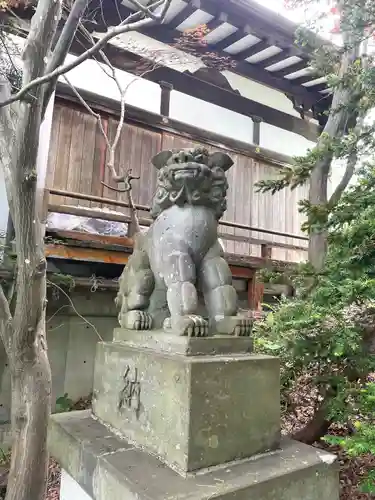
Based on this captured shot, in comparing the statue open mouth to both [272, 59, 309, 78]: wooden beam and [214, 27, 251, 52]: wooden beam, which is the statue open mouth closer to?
[214, 27, 251, 52]: wooden beam

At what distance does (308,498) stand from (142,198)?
4.66 m

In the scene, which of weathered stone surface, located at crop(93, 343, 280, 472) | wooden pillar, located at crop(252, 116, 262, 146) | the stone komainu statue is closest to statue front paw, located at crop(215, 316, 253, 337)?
the stone komainu statue

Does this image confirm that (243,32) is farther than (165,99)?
No

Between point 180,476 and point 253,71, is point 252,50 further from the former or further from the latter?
point 180,476

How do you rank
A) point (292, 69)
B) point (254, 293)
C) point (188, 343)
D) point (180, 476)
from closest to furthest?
point (180, 476), point (188, 343), point (254, 293), point (292, 69)

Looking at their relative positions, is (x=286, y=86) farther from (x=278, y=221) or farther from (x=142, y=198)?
(x=142, y=198)

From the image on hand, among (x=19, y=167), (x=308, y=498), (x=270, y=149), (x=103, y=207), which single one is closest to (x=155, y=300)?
(x=308, y=498)

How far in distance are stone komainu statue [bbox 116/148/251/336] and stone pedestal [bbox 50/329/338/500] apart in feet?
0.42

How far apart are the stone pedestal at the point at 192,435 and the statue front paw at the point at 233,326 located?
4cm

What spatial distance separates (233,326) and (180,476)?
2.02ft

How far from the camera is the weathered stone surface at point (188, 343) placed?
1448mm

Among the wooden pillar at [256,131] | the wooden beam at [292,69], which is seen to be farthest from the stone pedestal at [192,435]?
the wooden pillar at [256,131]

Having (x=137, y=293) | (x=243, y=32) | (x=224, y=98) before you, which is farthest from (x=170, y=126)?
(x=137, y=293)

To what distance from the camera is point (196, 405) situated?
1315 millimetres
